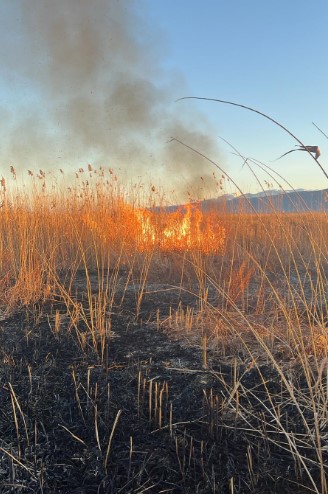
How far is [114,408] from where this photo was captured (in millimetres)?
1753

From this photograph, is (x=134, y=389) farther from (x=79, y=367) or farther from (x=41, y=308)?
(x=41, y=308)

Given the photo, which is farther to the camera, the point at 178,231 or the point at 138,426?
the point at 178,231

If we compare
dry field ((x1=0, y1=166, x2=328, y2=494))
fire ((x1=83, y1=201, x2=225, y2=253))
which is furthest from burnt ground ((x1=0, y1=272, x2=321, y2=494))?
fire ((x1=83, y1=201, x2=225, y2=253))

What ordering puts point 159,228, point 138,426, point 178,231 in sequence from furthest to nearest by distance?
point 178,231
point 159,228
point 138,426

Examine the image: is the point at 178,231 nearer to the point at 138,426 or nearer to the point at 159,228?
the point at 159,228

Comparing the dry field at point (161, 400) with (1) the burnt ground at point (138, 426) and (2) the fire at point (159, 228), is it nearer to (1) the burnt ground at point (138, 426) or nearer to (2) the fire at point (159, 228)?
(1) the burnt ground at point (138, 426)

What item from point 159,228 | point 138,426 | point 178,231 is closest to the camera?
point 138,426

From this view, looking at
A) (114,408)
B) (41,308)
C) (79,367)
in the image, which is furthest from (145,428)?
(41,308)

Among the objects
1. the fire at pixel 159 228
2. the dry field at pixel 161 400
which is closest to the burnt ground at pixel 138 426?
the dry field at pixel 161 400

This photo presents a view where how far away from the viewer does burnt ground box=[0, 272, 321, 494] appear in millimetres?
1313

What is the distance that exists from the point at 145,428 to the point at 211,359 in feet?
2.49

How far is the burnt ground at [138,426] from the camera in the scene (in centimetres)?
131

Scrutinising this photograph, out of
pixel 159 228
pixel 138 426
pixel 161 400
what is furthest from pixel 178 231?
pixel 138 426

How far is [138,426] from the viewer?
161cm
